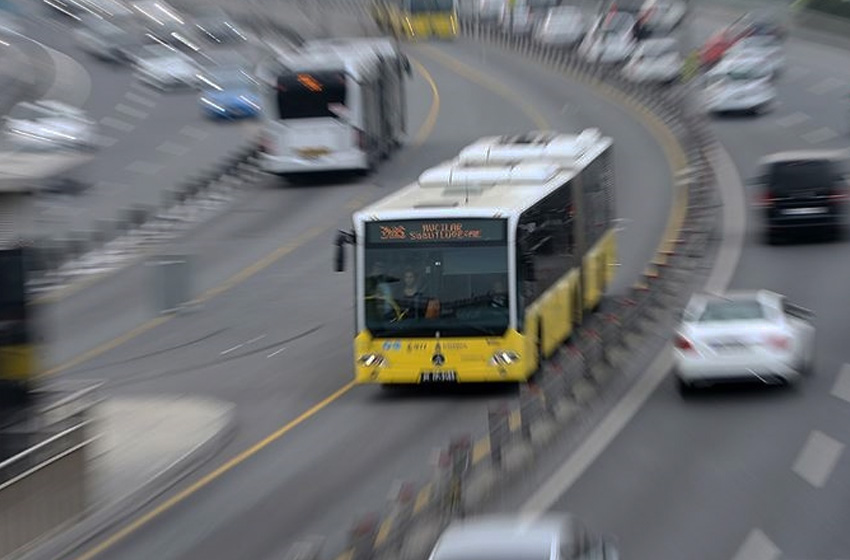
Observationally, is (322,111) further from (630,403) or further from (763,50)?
(763,50)

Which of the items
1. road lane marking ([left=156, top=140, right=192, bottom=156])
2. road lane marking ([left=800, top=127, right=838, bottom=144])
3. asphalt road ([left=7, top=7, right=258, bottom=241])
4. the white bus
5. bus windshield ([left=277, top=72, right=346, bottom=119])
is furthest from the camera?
road lane marking ([left=156, top=140, right=192, bottom=156])

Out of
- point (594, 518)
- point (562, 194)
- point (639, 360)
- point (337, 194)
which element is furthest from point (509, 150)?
point (337, 194)

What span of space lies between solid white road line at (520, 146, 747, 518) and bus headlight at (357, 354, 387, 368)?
329cm

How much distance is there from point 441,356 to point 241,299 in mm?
11788

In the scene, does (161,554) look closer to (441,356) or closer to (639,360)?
(441,356)

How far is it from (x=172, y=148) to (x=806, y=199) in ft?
79.8

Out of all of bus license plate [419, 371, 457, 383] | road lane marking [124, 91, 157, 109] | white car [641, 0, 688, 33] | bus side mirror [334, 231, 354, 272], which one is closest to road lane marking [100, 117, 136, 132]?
road lane marking [124, 91, 157, 109]

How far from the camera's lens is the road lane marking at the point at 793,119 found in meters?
55.2

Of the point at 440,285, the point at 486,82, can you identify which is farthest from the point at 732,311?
the point at 486,82

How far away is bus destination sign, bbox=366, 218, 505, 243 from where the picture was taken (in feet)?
76.9

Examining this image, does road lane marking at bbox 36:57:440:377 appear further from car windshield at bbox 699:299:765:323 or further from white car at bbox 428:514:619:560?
white car at bbox 428:514:619:560

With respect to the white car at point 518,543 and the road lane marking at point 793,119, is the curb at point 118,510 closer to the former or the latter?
the white car at point 518,543

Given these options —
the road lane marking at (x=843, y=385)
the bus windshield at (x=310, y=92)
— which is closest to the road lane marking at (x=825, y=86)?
the bus windshield at (x=310, y=92)

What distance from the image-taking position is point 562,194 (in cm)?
2645
